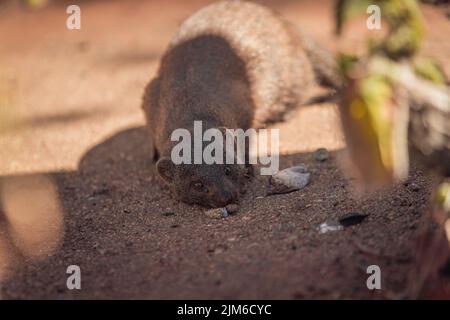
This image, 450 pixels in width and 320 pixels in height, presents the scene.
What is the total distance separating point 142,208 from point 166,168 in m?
0.34

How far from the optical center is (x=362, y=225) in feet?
10.5

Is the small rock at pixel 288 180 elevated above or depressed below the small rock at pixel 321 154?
below

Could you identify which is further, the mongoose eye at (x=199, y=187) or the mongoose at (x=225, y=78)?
the mongoose at (x=225, y=78)

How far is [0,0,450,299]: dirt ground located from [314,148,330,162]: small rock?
4 cm

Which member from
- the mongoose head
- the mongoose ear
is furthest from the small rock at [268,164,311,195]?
the mongoose ear

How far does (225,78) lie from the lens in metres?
5.36

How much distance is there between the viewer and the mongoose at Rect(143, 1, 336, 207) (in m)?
4.60

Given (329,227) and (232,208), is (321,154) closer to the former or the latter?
(232,208)

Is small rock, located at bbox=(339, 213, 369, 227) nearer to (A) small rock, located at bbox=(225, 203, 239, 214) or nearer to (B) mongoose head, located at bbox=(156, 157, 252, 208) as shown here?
(A) small rock, located at bbox=(225, 203, 239, 214)

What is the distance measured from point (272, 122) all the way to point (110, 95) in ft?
6.17

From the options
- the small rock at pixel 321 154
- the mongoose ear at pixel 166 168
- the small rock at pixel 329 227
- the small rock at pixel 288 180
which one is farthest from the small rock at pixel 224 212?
the small rock at pixel 321 154

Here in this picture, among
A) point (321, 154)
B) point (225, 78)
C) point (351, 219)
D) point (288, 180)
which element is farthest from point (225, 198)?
point (225, 78)

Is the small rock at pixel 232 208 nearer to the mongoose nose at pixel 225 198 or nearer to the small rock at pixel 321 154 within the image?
the mongoose nose at pixel 225 198

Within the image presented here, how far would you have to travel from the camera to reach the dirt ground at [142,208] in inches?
114
